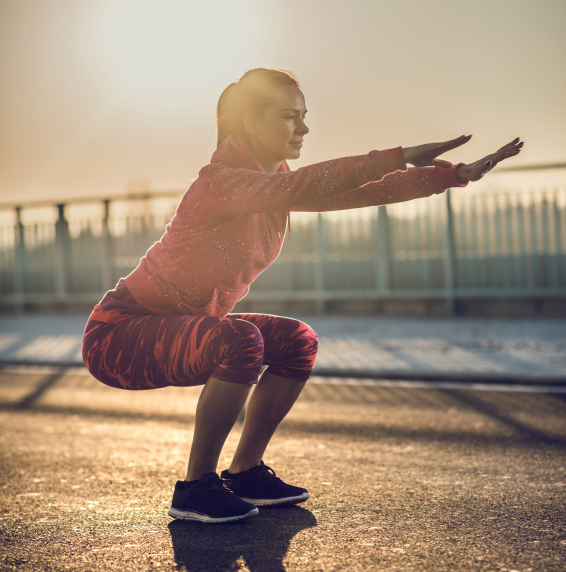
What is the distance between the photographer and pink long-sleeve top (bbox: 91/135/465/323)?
2326mm

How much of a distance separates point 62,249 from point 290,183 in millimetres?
11196

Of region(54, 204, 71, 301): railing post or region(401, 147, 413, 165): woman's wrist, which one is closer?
region(401, 147, 413, 165): woman's wrist

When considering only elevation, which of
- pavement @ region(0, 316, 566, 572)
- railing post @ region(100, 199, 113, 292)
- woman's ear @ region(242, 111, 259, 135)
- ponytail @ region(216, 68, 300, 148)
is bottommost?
pavement @ region(0, 316, 566, 572)

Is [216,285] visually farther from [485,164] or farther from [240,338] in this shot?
[485,164]

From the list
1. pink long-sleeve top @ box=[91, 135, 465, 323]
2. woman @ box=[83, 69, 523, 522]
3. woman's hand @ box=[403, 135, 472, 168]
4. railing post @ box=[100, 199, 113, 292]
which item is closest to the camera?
woman's hand @ box=[403, 135, 472, 168]

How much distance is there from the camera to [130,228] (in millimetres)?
12180

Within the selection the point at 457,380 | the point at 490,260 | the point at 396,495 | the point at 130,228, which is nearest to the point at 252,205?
the point at 396,495

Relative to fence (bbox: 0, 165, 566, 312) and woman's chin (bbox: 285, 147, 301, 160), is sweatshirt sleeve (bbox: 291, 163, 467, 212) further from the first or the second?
fence (bbox: 0, 165, 566, 312)

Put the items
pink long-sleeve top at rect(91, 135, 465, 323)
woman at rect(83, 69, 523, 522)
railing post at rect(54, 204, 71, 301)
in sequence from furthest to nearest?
railing post at rect(54, 204, 71, 301) < woman at rect(83, 69, 523, 522) < pink long-sleeve top at rect(91, 135, 465, 323)

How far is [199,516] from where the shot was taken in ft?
8.70

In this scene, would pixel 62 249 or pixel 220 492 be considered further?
pixel 62 249

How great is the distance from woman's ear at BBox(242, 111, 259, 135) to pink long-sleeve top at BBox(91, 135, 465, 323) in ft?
0.18

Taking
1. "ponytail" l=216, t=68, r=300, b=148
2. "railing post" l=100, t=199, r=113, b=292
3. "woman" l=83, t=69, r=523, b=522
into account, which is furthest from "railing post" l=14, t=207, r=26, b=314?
"ponytail" l=216, t=68, r=300, b=148

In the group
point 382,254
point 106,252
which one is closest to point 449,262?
point 382,254
